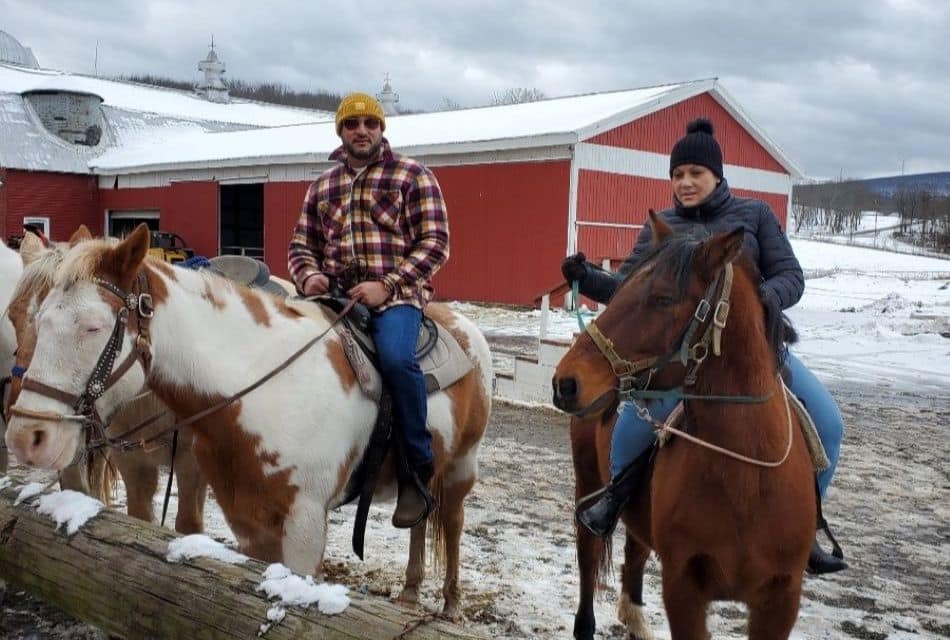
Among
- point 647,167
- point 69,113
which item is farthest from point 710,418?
point 69,113

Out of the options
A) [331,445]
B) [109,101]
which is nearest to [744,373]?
[331,445]

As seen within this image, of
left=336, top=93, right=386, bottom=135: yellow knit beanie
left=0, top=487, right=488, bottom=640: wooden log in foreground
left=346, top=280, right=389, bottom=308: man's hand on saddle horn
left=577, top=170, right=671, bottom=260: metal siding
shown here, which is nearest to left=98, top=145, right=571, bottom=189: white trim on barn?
left=577, top=170, right=671, bottom=260: metal siding

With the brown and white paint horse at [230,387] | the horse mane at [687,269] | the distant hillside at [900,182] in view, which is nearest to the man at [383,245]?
the brown and white paint horse at [230,387]

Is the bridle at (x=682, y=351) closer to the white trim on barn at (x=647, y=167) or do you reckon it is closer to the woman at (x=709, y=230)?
the woman at (x=709, y=230)

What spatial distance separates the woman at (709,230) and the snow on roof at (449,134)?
48.1 feet

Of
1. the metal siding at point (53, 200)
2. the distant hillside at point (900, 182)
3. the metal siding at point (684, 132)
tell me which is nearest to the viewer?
the metal siding at point (684, 132)

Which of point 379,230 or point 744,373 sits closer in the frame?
point 744,373

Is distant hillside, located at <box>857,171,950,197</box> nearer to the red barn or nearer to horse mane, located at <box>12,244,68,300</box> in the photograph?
the red barn

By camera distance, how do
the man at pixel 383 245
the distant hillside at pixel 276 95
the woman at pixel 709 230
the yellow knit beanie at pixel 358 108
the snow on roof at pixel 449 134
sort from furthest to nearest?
the distant hillside at pixel 276 95
the snow on roof at pixel 449 134
the yellow knit beanie at pixel 358 108
the man at pixel 383 245
the woman at pixel 709 230

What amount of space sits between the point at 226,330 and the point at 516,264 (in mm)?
16331

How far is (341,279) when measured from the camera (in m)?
3.66

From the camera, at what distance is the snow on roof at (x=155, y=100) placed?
31.9 meters

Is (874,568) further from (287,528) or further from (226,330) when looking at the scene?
(226,330)

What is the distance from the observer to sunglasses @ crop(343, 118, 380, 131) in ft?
11.4
